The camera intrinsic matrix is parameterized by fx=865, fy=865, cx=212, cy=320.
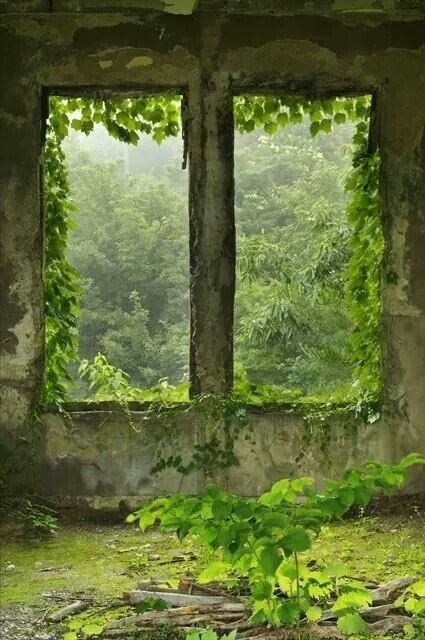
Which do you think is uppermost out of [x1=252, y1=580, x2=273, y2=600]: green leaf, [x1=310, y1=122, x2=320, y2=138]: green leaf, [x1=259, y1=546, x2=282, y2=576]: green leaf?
[x1=310, y1=122, x2=320, y2=138]: green leaf

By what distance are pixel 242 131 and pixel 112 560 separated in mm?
3206

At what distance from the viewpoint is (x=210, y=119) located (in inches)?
229

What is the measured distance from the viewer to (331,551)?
4.80 m

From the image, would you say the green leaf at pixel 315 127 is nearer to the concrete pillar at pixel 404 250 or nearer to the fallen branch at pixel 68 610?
the concrete pillar at pixel 404 250

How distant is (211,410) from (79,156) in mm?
11538

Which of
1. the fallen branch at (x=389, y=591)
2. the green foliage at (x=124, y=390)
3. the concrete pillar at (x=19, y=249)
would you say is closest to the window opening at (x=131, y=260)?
the green foliage at (x=124, y=390)

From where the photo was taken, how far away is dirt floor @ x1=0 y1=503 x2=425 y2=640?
12.5 ft

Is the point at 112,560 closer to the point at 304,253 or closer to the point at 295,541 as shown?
the point at 295,541

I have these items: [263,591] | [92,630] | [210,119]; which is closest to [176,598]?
[92,630]

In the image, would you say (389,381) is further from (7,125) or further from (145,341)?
(145,341)

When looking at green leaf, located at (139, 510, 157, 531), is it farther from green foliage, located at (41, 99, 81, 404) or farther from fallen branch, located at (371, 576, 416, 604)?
green foliage, located at (41, 99, 81, 404)

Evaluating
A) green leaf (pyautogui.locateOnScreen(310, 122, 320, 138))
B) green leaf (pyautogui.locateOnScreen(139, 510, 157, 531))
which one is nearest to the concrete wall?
green leaf (pyautogui.locateOnScreen(310, 122, 320, 138))

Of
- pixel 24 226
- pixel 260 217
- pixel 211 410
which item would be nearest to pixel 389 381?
pixel 211 410

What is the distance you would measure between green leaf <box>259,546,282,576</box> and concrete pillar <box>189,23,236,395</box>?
11.0ft
